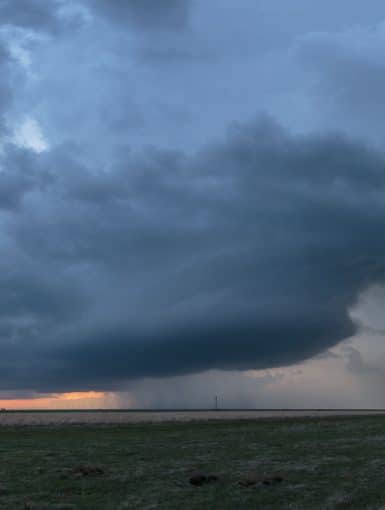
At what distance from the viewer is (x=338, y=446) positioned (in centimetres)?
3966

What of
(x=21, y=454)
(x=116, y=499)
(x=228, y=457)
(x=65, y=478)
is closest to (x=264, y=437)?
(x=228, y=457)

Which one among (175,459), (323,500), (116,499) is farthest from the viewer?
(175,459)

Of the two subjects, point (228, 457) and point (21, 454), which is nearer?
point (228, 457)

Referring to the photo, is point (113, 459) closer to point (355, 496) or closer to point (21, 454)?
point (21, 454)

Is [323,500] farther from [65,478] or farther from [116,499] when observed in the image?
[65,478]

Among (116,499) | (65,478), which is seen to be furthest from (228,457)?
(116,499)

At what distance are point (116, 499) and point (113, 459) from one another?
13.4m

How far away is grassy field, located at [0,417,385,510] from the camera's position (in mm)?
22109

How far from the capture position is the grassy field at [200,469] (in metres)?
22.1

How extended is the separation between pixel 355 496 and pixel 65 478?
13689mm

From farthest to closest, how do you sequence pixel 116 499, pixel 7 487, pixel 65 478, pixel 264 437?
1. pixel 264 437
2. pixel 65 478
3. pixel 7 487
4. pixel 116 499

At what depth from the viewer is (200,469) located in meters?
30.8

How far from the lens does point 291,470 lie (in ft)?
95.2

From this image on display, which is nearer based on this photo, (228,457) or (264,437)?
(228,457)
